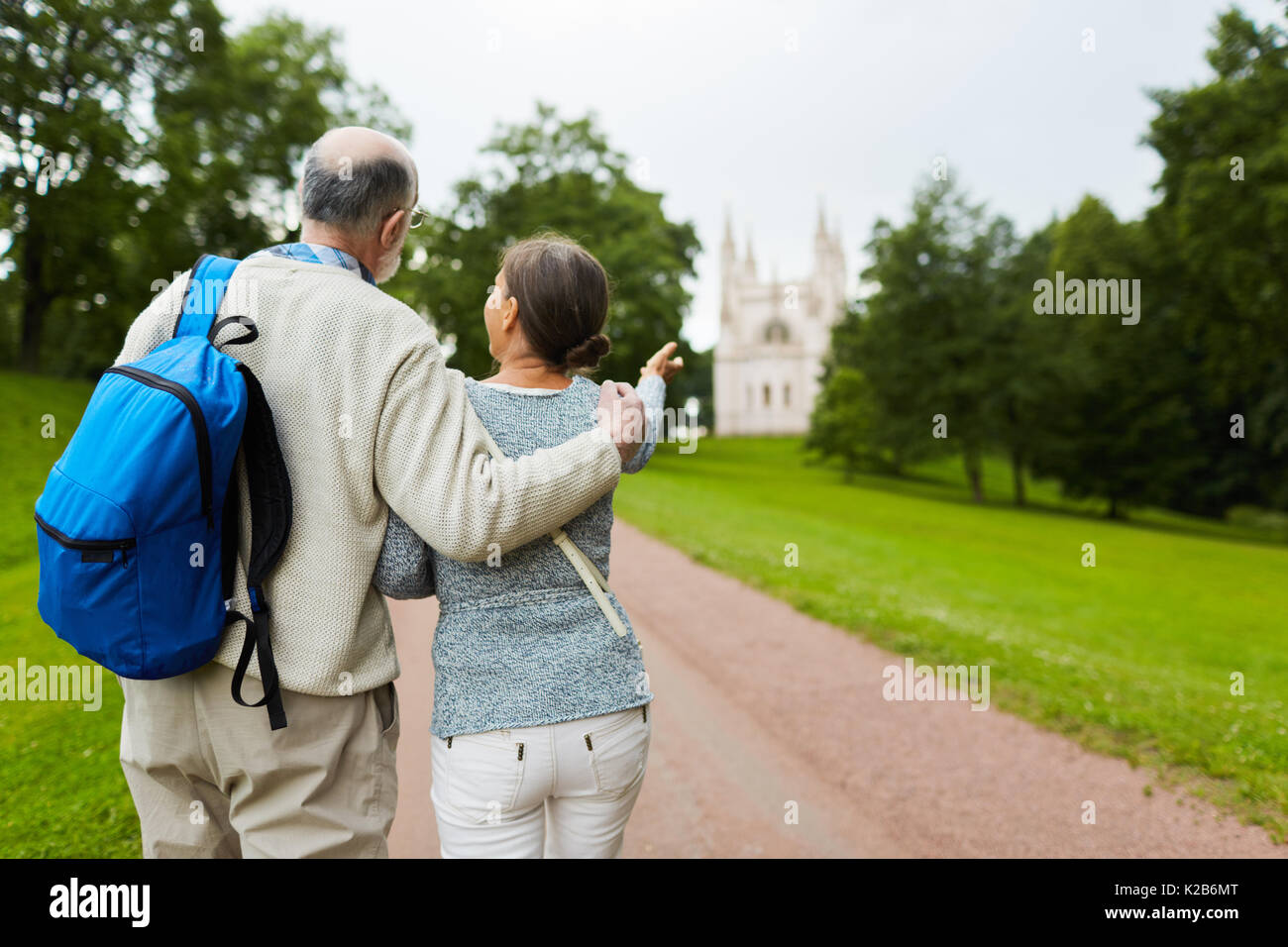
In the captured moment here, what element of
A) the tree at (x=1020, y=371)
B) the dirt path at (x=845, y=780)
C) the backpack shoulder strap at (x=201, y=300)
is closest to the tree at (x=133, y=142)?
the dirt path at (x=845, y=780)

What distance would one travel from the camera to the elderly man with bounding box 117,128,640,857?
1619 mm

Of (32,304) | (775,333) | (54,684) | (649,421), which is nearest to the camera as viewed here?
(649,421)

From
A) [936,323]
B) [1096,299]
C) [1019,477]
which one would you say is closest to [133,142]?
[936,323]

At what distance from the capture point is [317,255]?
1.77 metres

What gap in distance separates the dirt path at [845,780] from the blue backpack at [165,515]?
8.21ft

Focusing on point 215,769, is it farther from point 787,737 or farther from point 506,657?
point 787,737

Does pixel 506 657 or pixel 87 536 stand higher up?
pixel 87 536

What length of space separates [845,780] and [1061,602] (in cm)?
1091

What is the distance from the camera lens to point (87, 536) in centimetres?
143
